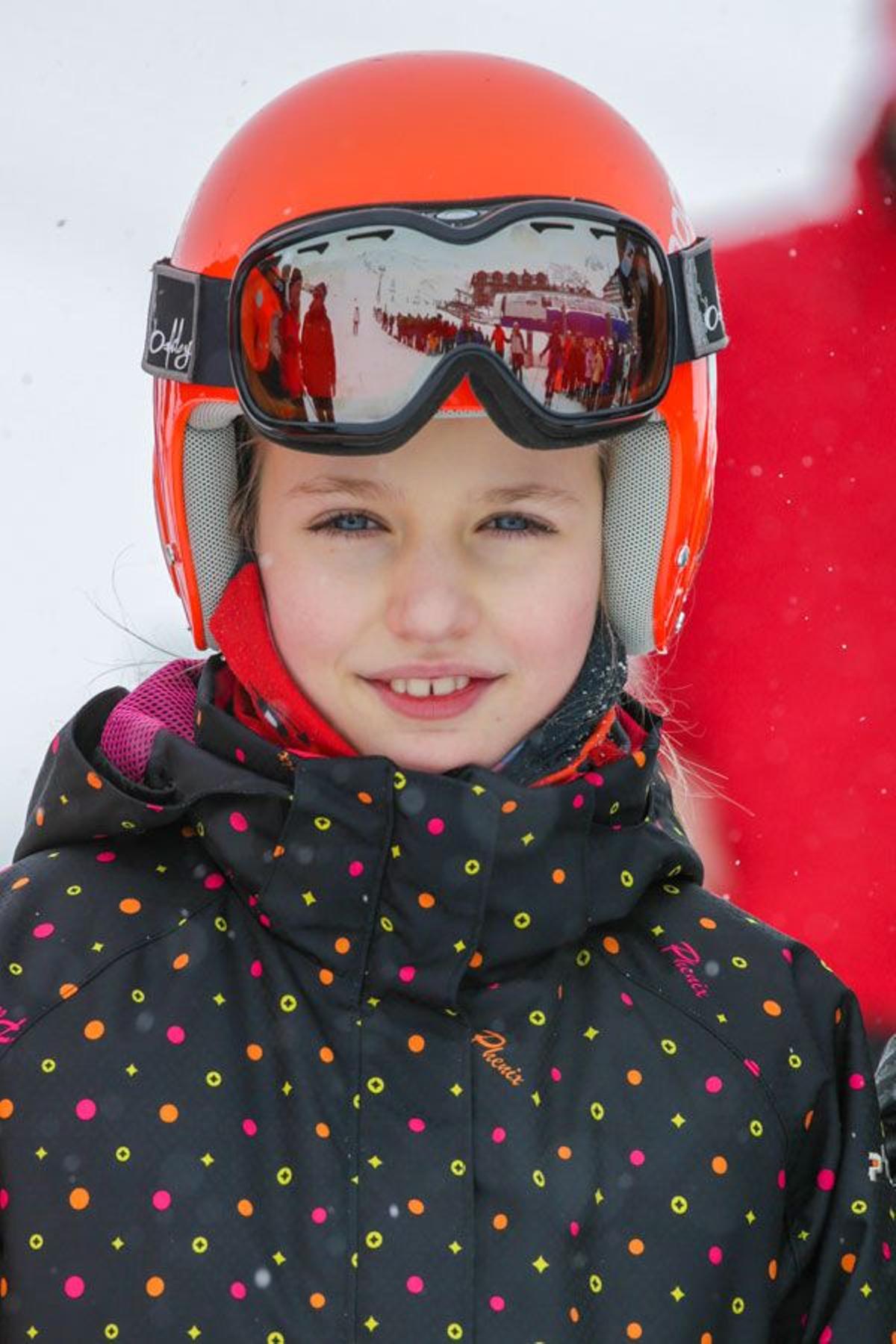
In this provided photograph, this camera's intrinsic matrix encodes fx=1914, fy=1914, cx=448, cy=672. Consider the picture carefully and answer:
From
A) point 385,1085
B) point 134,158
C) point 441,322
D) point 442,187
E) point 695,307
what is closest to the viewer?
point 385,1085

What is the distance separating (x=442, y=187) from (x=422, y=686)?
61 centimetres

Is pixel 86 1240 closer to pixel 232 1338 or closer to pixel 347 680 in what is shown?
pixel 232 1338

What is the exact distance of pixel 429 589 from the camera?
2.17 m

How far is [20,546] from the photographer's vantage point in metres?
4.60

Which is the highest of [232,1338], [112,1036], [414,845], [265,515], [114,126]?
[114,126]

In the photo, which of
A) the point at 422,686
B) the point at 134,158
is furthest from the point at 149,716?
the point at 134,158

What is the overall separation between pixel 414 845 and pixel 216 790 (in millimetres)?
241

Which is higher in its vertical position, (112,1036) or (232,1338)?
(112,1036)

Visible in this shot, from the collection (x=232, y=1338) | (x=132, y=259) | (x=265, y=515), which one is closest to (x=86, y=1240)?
(x=232, y=1338)

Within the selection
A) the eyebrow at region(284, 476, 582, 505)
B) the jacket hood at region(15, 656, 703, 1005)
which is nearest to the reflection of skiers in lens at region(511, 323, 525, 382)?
the eyebrow at region(284, 476, 582, 505)

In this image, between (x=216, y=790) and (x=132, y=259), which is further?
(x=132, y=259)

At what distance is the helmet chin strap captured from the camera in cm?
231

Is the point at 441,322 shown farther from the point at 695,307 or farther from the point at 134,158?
the point at 134,158

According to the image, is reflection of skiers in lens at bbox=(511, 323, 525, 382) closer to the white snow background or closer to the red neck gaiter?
the red neck gaiter
